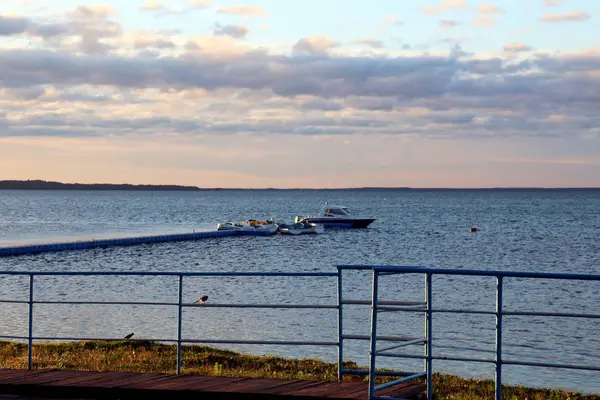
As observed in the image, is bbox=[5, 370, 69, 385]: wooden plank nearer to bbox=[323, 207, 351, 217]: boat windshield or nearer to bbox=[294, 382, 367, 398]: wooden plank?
bbox=[294, 382, 367, 398]: wooden plank

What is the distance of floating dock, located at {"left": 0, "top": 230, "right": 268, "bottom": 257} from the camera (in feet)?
221

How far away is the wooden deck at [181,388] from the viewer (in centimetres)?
965

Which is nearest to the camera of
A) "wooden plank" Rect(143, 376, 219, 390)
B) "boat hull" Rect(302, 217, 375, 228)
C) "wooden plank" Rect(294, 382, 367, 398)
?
"wooden plank" Rect(294, 382, 367, 398)

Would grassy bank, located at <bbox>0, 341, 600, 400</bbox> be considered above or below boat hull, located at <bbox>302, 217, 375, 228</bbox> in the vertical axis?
above

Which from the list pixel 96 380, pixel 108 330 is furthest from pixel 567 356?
pixel 96 380

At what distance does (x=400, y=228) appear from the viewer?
12662 centimetres

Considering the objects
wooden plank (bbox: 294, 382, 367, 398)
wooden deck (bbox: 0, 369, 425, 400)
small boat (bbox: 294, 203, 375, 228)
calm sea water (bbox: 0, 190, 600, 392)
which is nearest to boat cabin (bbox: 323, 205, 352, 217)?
small boat (bbox: 294, 203, 375, 228)

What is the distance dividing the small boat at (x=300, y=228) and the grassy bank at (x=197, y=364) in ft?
280

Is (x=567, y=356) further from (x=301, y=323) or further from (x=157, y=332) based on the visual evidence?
(x=157, y=332)

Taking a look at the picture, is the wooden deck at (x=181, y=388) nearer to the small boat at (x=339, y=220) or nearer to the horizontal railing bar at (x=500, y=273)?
the horizontal railing bar at (x=500, y=273)

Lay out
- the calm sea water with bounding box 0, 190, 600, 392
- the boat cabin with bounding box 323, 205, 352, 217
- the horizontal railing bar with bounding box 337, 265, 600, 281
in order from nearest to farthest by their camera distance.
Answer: the horizontal railing bar with bounding box 337, 265, 600, 281
the calm sea water with bounding box 0, 190, 600, 392
the boat cabin with bounding box 323, 205, 352, 217

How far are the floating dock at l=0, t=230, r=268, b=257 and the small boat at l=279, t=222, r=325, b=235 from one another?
13.2 ft

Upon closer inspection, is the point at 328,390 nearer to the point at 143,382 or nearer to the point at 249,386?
the point at 249,386

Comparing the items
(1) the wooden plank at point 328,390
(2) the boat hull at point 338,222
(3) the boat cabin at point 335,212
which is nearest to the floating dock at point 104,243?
(2) the boat hull at point 338,222
